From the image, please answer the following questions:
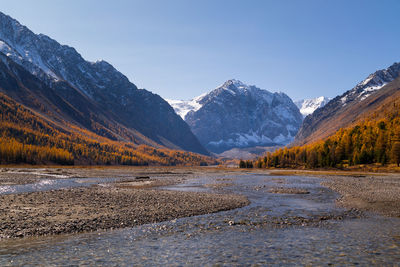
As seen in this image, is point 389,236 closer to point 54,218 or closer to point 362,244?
point 362,244

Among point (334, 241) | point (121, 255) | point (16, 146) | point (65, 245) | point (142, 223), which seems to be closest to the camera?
point (121, 255)

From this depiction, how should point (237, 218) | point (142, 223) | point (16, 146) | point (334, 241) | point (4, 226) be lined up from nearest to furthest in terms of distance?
1. point (334, 241)
2. point (4, 226)
3. point (142, 223)
4. point (237, 218)
5. point (16, 146)

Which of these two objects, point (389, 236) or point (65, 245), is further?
point (389, 236)

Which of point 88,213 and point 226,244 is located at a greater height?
point 88,213

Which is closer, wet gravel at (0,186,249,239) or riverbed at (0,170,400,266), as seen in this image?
riverbed at (0,170,400,266)

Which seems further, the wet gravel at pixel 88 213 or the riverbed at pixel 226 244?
the wet gravel at pixel 88 213

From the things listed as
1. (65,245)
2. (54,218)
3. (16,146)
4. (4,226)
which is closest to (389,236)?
(65,245)

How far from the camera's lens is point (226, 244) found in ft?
68.4

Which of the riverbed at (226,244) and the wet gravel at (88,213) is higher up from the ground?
the wet gravel at (88,213)

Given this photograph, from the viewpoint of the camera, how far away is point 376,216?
31.3m

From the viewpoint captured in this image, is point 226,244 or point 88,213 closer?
point 226,244

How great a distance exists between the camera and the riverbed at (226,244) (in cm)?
1738

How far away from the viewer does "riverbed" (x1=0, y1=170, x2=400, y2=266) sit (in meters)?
17.4

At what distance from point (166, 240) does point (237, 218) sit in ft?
34.2
